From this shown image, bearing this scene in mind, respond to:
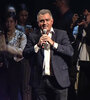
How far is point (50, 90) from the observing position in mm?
2869

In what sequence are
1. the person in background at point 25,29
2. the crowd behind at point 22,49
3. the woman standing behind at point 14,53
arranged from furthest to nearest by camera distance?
1. the person in background at point 25,29
2. the woman standing behind at point 14,53
3. the crowd behind at point 22,49

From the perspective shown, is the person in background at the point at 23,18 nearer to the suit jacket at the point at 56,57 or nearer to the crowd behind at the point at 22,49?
the crowd behind at the point at 22,49

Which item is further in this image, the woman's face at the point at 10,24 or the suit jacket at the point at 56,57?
the woman's face at the point at 10,24

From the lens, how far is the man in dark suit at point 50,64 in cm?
283

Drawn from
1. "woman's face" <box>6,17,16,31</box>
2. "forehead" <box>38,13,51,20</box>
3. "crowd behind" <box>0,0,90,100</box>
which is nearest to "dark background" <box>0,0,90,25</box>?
"crowd behind" <box>0,0,90,100</box>

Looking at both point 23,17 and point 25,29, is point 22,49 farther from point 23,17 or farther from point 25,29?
point 23,17

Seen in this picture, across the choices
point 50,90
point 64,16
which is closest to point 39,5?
point 64,16

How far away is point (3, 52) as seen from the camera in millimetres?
3551

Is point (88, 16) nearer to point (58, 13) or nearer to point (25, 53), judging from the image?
point (58, 13)

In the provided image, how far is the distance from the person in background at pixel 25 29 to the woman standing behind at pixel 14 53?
0.15 meters

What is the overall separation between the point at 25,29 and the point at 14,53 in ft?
1.83

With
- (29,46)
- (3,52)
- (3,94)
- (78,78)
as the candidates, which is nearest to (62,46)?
(29,46)

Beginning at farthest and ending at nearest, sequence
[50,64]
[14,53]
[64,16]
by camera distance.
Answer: [64,16]
[14,53]
[50,64]

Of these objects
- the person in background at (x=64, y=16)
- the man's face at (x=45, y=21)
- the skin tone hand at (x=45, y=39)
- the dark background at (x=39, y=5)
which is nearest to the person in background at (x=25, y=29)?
the dark background at (x=39, y=5)
